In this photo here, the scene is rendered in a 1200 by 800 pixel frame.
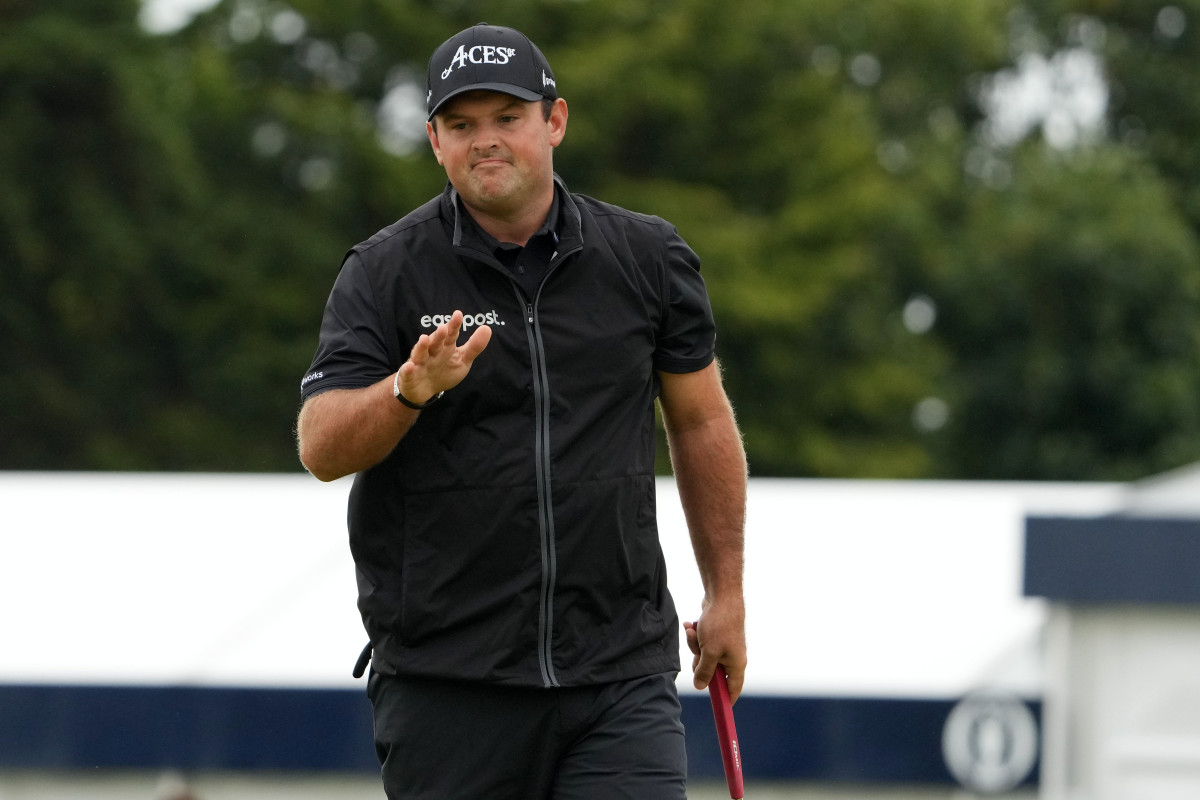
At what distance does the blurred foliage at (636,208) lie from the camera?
25.1 m

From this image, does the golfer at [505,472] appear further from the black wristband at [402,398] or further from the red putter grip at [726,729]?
the red putter grip at [726,729]

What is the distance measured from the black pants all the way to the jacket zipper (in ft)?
0.27

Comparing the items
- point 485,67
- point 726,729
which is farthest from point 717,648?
point 485,67

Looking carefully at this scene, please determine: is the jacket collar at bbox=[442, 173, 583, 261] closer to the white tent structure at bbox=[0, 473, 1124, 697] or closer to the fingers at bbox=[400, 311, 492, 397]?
the fingers at bbox=[400, 311, 492, 397]

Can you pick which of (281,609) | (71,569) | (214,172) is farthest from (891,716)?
(214,172)

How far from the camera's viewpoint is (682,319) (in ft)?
11.3

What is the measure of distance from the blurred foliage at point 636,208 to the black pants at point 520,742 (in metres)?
22.0

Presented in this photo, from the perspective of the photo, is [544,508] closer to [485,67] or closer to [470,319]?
[470,319]

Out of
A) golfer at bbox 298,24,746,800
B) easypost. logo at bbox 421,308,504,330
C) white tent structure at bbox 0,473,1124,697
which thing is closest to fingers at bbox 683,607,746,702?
golfer at bbox 298,24,746,800

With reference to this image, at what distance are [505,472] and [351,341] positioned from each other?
35 cm

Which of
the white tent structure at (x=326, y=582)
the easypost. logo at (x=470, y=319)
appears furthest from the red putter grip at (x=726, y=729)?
the white tent structure at (x=326, y=582)

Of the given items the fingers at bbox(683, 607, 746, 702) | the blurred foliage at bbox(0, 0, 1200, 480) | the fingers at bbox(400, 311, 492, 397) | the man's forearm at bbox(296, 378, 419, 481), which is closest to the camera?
the fingers at bbox(400, 311, 492, 397)

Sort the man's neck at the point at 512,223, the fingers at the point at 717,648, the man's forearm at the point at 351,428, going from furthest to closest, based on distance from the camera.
Result: the fingers at the point at 717,648 < the man's neck at the point at 512,223 < the man's forearm at the point at 351,428

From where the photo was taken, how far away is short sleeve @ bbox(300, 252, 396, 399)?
3.19 meters
